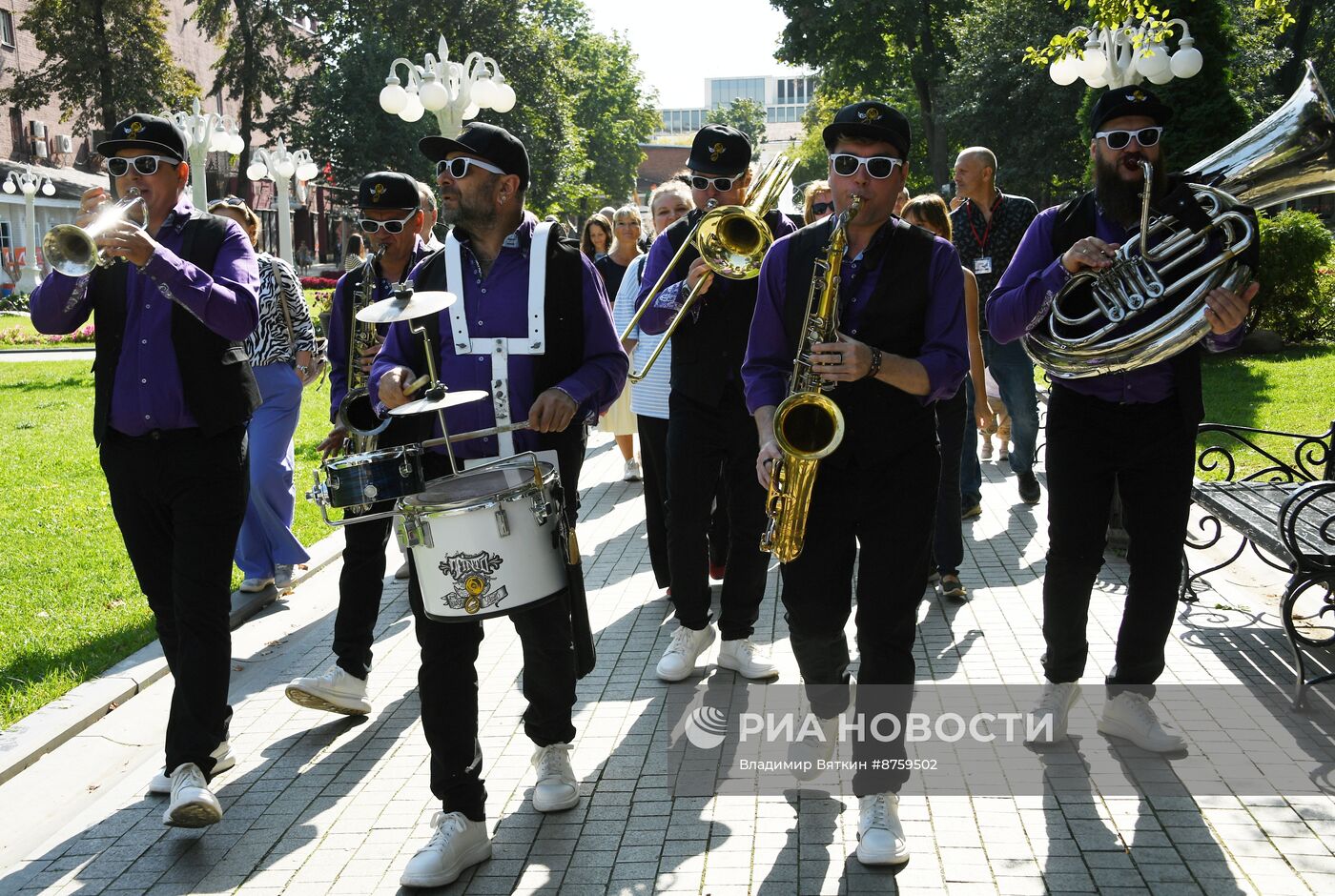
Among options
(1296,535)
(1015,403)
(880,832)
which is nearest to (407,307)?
(880,832)

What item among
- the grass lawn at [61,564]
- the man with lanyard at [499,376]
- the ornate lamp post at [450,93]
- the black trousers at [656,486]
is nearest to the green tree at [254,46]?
the ornate lamp post at [450,93]

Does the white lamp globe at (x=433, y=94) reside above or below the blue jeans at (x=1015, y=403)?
above

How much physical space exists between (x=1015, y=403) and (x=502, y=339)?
5661 millimetres

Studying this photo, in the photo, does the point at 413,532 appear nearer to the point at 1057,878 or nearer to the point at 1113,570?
the point at 1057,878

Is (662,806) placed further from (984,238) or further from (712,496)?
(984,238)

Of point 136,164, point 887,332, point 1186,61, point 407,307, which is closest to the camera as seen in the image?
point 407,307

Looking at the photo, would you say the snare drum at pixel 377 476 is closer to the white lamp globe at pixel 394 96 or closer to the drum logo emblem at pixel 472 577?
the drum logo emblem at pixel 472 577

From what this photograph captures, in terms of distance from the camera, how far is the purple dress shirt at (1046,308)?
4.38 metres

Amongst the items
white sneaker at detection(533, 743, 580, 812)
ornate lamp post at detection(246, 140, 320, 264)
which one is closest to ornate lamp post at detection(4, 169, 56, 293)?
ornate lamp post at detection(246, 140, 320, 264)

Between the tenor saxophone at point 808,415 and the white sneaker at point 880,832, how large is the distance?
2.75 ft

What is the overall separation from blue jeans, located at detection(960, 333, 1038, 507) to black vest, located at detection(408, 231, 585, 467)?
470cm

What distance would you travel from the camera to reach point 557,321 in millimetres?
4297

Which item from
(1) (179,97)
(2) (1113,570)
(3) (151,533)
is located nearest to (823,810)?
(3) (151,533)

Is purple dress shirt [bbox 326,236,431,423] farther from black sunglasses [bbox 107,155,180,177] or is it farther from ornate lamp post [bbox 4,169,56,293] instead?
ornate lamp post [bbox 4,169,56,293]
